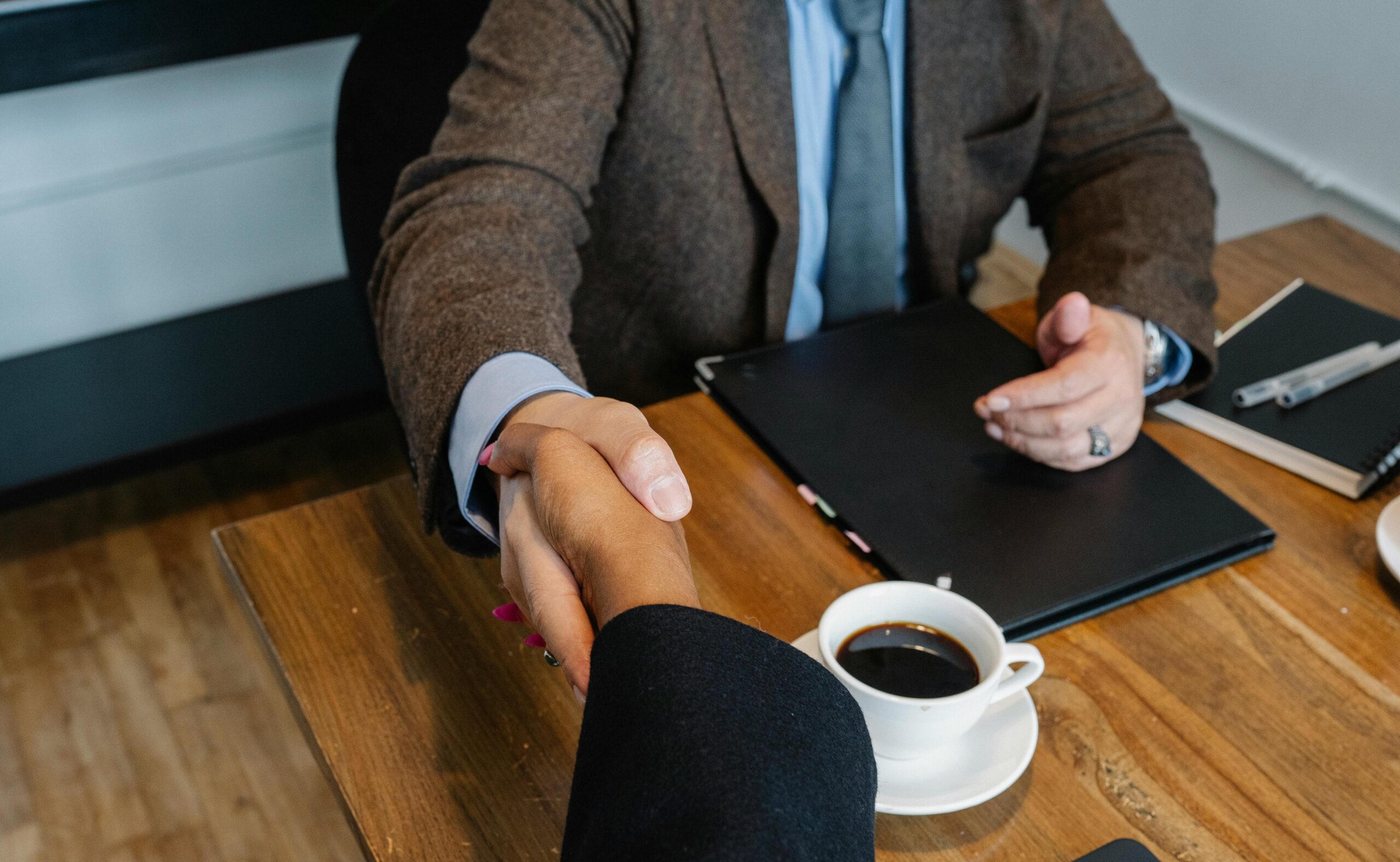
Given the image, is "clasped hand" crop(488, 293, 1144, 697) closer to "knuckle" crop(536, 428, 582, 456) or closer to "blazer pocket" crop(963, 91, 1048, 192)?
"knuckle" crop(536, 428, 582, 456)

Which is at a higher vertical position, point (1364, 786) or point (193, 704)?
point (1364, 786)

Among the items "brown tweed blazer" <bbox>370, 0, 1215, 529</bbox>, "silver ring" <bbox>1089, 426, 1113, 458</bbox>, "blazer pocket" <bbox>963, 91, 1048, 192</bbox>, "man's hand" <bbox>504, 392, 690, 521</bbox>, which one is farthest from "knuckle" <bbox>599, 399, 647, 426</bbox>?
"blazer pocket" <bbox>963, 91, 1048, 192</bbox>

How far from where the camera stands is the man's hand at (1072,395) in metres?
0.77

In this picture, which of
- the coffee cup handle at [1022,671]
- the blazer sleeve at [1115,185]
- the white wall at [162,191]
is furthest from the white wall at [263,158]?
the coffee cup handle at [1022,671]

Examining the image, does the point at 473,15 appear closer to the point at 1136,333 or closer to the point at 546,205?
the point at 546,205

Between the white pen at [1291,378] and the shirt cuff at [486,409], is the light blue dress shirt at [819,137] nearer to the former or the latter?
the white pen at [1291,378]

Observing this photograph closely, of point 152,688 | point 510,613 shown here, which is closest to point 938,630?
point 510,613

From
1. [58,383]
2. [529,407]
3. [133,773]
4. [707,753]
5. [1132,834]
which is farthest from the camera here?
[58,383]

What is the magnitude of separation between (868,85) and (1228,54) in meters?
1.11

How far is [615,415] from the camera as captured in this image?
0.60m

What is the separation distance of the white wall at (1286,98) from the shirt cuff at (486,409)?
139cm

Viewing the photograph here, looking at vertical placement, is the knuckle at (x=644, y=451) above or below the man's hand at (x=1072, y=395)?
above

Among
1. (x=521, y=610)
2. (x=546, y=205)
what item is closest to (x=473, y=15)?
(x=546, y=205)

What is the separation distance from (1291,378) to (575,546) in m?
0.65
